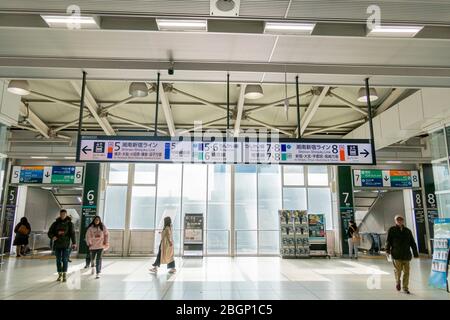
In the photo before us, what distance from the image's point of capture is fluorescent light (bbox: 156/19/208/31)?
Result: 3869mm

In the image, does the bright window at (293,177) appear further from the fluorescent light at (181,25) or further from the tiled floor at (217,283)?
the fluorescent light at (181,25)

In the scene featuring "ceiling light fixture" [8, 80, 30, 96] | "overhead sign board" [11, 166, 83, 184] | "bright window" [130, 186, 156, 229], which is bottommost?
"bright window" [130, 186, 156, 229]

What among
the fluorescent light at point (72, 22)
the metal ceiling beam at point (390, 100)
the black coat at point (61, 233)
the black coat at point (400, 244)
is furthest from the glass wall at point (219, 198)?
the fluorescent light at point (72, 22)

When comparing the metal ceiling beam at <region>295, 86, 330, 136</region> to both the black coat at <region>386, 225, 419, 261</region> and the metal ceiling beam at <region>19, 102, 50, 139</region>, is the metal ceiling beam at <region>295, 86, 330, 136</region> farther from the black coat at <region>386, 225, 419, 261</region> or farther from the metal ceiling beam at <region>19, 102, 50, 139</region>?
the metal ceiling beam at <region>19, 102, 50, 139</region>

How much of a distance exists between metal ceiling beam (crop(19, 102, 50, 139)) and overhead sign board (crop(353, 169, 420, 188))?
452 inches

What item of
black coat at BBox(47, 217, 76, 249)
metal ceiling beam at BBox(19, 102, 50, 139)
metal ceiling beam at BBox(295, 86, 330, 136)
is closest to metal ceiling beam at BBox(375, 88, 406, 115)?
metal ceiling beam at BBox(295, 86, 330, 136)

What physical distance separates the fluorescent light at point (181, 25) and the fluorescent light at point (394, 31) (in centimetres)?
206

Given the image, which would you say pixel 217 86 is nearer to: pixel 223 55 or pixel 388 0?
pixel 223 55

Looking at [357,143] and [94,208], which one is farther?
[94,208]

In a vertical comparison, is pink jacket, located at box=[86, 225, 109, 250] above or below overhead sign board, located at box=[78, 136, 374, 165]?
below
